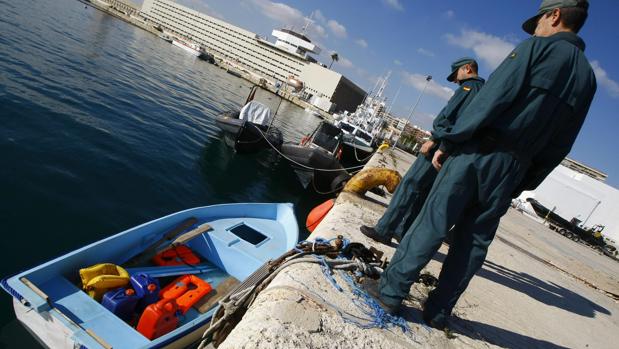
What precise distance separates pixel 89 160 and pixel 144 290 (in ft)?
23.1

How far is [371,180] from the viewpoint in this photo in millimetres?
6555

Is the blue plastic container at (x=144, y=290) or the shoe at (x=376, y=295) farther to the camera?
the blue plastic container at (x=144, y=290)

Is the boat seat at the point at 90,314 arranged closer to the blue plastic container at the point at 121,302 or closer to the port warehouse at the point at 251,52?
the blue plastic container at the point at 121,302

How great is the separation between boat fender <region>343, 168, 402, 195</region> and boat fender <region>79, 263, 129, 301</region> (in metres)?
4.03

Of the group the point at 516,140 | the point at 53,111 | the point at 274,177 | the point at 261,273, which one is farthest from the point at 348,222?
the point at 53,111

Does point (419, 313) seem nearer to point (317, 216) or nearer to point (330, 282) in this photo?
point (330, 282)

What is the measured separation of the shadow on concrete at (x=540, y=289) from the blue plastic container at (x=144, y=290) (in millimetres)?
3671

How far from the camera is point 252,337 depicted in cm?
190

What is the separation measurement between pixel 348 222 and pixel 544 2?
312 centimetres

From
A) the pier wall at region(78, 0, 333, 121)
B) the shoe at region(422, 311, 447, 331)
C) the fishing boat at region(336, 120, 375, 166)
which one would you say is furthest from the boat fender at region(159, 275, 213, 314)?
the pier wall at region(78, 0, 333, 121)

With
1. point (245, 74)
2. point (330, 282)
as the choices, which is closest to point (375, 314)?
point (330, 282)

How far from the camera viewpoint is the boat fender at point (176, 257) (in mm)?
4849

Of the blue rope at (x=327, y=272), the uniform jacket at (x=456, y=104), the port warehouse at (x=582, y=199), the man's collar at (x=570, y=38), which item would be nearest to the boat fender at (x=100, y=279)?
the blue rope at (x=327, y=272)

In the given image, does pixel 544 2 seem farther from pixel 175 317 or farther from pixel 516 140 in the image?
pixel 175 317
